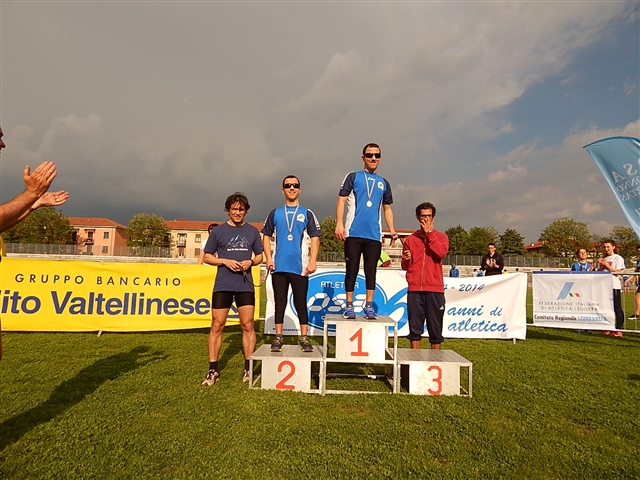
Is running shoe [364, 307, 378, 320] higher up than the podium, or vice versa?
running shoe [364, 307, 378, 320]

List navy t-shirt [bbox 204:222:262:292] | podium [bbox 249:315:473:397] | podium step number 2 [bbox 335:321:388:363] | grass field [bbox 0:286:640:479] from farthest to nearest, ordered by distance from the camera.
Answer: navy t-shirt [bbox 204:222:262:292]
podium step number 2 [bbox 335:321:388:363]
podium [bbox 249:315:473:397]
grass field [bbox 0:286:640:479]

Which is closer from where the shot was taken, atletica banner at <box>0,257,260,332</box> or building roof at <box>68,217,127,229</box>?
atletica banner at <box>0,257,260,332</box>

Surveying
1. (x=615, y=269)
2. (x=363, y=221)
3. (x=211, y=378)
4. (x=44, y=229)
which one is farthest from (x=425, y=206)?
(x=44, y=229)

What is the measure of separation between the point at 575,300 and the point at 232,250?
8387 millimetres

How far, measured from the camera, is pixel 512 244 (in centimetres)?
7856

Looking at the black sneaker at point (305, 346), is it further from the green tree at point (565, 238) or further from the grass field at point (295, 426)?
the green tree at point (565, 238)

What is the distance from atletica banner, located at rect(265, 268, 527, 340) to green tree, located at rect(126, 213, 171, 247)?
267 ft

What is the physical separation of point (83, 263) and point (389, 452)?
8.04 m

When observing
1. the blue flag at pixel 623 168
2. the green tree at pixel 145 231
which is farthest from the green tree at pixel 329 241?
the blue flag at pixel 623 168

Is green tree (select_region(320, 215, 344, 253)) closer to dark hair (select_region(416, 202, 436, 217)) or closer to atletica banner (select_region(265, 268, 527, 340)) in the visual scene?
atletica banner (select_region(265, 268, 527, 340))

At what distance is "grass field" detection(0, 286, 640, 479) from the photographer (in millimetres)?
2543

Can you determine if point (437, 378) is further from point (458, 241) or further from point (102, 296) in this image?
point (458, 241)

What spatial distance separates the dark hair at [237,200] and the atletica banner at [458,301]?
3595mm

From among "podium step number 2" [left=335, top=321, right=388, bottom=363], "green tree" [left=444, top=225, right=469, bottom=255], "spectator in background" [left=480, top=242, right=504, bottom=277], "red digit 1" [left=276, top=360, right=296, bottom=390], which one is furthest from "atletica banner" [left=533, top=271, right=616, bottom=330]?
"green tree" [left=444, top=225, right=469, bottom=255]
